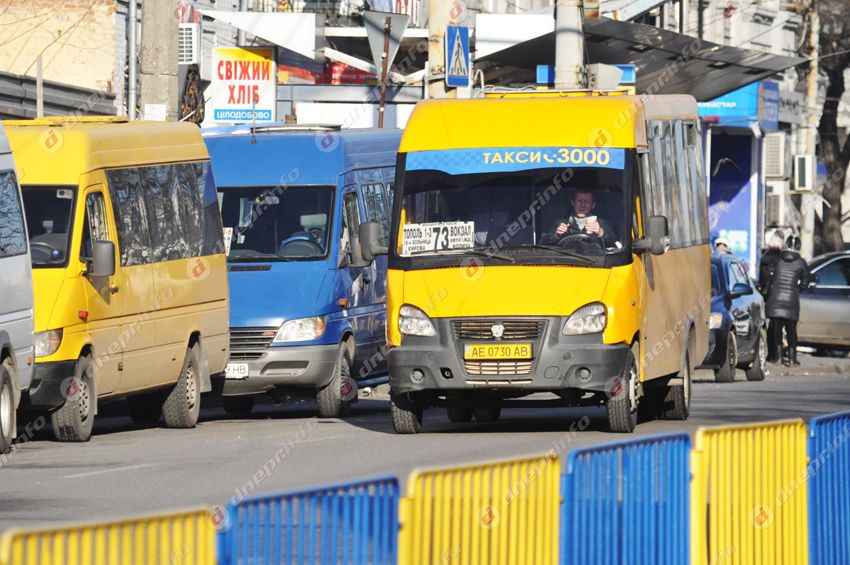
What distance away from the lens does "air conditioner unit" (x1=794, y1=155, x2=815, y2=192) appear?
4638 centimetres

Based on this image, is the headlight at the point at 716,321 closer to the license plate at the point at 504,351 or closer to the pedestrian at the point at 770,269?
the pedestrian at the point at 770,269

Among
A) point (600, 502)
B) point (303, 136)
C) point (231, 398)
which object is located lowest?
point (231, 398)

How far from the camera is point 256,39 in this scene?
37.3m

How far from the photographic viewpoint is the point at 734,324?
27.7 metres

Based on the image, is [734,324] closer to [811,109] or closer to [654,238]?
[654,238]

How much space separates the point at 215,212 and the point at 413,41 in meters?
20.4

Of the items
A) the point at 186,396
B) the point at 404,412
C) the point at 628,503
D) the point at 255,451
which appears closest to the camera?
the point at 628,503

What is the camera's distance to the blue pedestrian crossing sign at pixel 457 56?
20.7 m

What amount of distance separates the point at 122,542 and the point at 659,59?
2703cm

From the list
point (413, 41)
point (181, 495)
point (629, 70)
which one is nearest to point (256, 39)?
point (413, 41)

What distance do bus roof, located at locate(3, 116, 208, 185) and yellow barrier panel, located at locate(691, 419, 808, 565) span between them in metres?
8.55

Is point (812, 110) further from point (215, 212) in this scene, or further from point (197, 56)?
point (215, 212)

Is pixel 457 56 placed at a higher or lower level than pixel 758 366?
higher

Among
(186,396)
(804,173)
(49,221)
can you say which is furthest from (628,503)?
(804,173)
